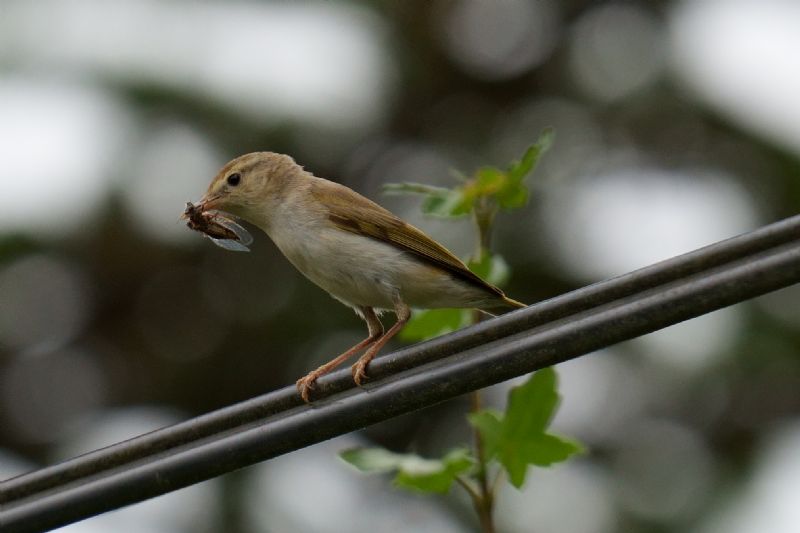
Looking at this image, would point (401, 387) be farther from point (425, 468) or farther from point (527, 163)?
point (527, 163)

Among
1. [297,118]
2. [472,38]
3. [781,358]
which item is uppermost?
[472,38]

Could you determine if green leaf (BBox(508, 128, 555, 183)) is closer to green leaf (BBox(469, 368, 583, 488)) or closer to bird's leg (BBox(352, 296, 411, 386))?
green leaf (BBox(469, 368, 583, 488))

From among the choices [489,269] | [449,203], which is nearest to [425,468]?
[489,269]

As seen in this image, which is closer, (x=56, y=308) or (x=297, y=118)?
(x=297, y=118)

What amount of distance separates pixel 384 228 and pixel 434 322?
159 cm

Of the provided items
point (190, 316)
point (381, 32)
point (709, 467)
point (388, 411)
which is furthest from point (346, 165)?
point (388, 411)

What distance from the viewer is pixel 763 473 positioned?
249 inches

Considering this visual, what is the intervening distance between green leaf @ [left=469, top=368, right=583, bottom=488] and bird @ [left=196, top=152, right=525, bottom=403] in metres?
1.70

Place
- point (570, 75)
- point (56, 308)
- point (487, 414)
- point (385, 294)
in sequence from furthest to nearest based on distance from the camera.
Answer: point (570, 75)
point (56, 308)
point (385, 294)
point (487, 414)

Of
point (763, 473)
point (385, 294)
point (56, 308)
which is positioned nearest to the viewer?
point (385, 294)

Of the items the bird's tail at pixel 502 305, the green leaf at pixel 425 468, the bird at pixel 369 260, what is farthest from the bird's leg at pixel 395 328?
the green leaf at pixel 425 468

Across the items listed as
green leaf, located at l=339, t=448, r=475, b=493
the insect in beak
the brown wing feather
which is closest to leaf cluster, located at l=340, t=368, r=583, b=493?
green leaf, located at l=339, t=448, r=475, b=493

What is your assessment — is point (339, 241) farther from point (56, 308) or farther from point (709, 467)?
point (56, 308)

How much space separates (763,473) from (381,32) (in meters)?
4.99
